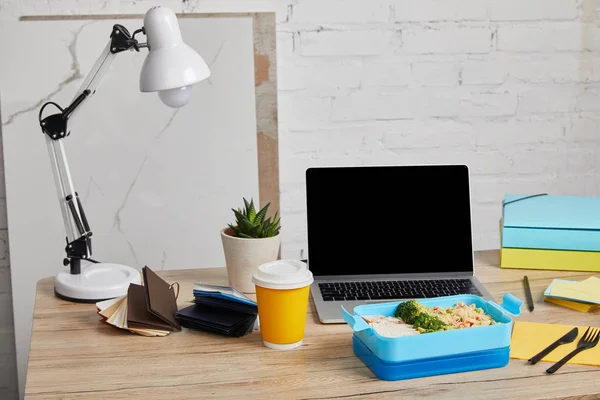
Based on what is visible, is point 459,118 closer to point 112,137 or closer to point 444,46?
point 444,46

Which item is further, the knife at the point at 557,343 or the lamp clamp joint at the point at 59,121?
the lamp clamp joint at the point at 59,121

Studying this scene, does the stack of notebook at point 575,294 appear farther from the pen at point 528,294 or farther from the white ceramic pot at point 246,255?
the white ceramic pot at point 246,255

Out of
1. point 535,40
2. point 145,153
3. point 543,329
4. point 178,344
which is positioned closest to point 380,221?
point 543,329

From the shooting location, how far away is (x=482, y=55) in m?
2.41

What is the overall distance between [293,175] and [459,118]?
0.56 m

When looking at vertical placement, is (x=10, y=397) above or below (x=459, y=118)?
below

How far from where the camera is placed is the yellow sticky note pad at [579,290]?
61.5 inches

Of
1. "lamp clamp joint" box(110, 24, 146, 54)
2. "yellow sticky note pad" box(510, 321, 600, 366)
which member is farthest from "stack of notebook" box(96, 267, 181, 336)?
"yellow sticky note pad" box(510, 321, 600, 366)

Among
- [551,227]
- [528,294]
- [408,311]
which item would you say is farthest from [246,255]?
[551,227]

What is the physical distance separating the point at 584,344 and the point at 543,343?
2.8 inches

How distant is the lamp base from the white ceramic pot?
0.72 feet

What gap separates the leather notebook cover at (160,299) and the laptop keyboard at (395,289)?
312 mm

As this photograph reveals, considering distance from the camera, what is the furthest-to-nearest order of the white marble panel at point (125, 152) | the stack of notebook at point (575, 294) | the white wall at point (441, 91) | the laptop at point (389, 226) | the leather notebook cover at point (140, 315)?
the white wall at point (441, 91) < the white marble panel at point (125, 152) < the laptop at point (389, 226) < the stack of notebook at point (575, 294) < the leather notebook cover at point (140, 315)

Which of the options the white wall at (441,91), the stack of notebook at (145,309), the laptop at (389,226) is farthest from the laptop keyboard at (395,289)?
the white wall at (441,91)
